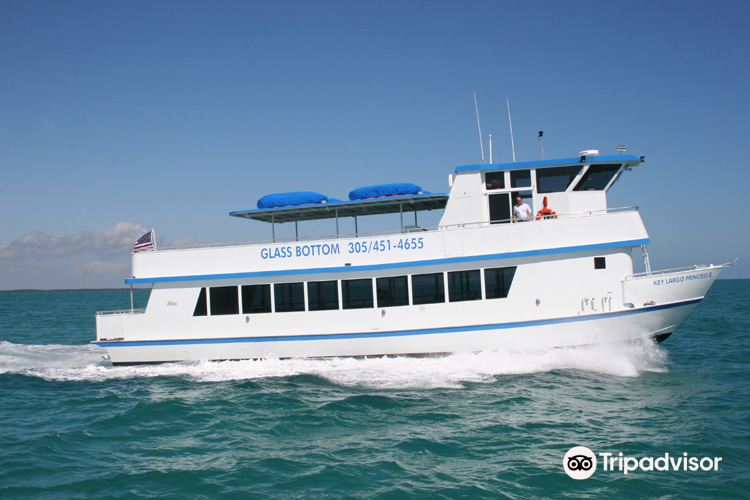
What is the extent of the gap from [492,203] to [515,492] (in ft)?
25.9

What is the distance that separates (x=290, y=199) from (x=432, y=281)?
4.13 meters

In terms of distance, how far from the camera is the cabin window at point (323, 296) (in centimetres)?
1283

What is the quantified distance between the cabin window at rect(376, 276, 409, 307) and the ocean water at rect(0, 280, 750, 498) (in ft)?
4.52

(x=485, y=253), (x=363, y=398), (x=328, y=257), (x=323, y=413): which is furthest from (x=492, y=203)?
(x=323, y=413)

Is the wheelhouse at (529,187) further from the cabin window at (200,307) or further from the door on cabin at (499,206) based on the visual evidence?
the cabin window at (200,307)

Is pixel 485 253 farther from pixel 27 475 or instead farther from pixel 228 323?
pixel 27 475

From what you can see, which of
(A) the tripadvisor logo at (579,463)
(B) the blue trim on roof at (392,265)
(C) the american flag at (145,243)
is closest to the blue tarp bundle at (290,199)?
(B) the blue trim on roof at (392,265)

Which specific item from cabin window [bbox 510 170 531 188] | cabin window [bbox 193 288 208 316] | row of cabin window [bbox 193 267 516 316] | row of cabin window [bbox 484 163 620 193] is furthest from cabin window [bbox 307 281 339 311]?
cabin window [bbox 510 170 531 188]

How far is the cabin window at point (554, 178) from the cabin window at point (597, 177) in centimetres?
28

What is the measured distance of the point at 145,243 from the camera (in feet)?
45.2

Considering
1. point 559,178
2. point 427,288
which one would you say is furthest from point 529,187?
point 427,288

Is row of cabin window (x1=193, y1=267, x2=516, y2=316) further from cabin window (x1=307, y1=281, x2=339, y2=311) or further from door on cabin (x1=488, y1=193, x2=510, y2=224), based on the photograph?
door on cabin (x1=488, y1=193, x2=510, y2=224)

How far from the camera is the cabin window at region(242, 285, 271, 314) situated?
13.1 meters

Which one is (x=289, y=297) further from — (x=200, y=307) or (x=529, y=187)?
(x=529, y=187)
